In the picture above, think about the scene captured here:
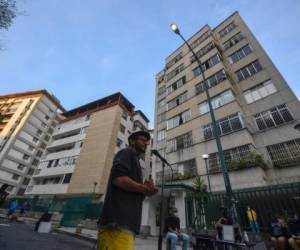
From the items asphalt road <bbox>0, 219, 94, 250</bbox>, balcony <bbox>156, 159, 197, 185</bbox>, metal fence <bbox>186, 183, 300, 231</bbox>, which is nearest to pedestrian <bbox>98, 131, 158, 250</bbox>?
asphalt road <bbox>0, 219, 94, 250</bbox>

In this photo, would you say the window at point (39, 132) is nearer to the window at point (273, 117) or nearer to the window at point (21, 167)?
the window at point (21, 167)

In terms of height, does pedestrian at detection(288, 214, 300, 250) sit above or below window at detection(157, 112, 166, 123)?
below

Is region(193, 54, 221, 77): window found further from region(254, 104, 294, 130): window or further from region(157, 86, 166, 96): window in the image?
region(254, 104, 294, 130): window

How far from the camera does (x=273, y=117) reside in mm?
15172

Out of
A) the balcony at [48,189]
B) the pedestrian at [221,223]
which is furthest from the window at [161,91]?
the pedestrian at [221,223]

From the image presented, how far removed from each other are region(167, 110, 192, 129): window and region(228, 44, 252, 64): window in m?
8.10

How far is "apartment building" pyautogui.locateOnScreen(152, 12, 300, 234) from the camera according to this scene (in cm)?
1338

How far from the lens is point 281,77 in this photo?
16.3 m

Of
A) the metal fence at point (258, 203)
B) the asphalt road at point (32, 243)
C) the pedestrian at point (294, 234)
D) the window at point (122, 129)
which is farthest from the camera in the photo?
the window at point (122, 129)

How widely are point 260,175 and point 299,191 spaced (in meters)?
3.14

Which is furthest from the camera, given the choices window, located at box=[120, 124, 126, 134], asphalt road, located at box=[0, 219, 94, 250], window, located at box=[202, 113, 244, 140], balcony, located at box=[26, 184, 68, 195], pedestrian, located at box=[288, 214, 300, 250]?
window, located at box=[120, 124, 126, 134]

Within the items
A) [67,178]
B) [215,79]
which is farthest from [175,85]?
[67,178]

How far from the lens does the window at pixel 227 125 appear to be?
633 inches

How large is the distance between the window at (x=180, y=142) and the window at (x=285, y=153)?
7.42 metres
